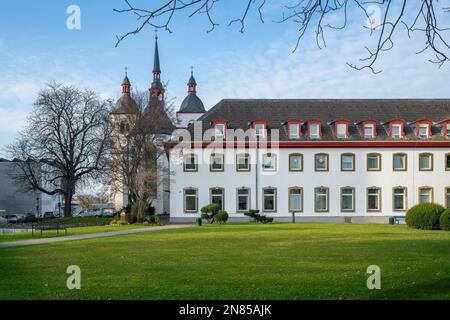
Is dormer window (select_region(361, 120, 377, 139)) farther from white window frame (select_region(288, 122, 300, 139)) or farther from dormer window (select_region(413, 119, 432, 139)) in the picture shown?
white window frame (select_region(288, 122, 300, 139))

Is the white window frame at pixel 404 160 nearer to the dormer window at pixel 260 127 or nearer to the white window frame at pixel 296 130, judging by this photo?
the white window frame at pixel 296 130

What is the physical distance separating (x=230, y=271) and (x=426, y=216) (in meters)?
22.6

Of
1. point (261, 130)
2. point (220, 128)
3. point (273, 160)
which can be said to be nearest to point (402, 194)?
point (273, 160)

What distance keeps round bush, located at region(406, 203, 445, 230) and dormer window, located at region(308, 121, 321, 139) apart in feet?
51.3

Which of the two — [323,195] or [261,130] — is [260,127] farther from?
[323,195]

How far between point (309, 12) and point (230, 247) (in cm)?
1285

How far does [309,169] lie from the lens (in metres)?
46.1

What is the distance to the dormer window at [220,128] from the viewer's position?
46312 mm

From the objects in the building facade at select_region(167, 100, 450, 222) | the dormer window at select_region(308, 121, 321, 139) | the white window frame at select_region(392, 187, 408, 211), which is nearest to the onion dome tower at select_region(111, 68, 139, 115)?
the building facade at select_region(167, 100, 450, 222)

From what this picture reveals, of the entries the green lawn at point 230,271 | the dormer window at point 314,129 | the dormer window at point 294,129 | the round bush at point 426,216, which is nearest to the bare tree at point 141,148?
the dormer window at point 294,129

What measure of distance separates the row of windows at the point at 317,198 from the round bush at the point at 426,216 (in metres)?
14.1

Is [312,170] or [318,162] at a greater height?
[318,162]

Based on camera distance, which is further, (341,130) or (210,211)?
(341,130)
